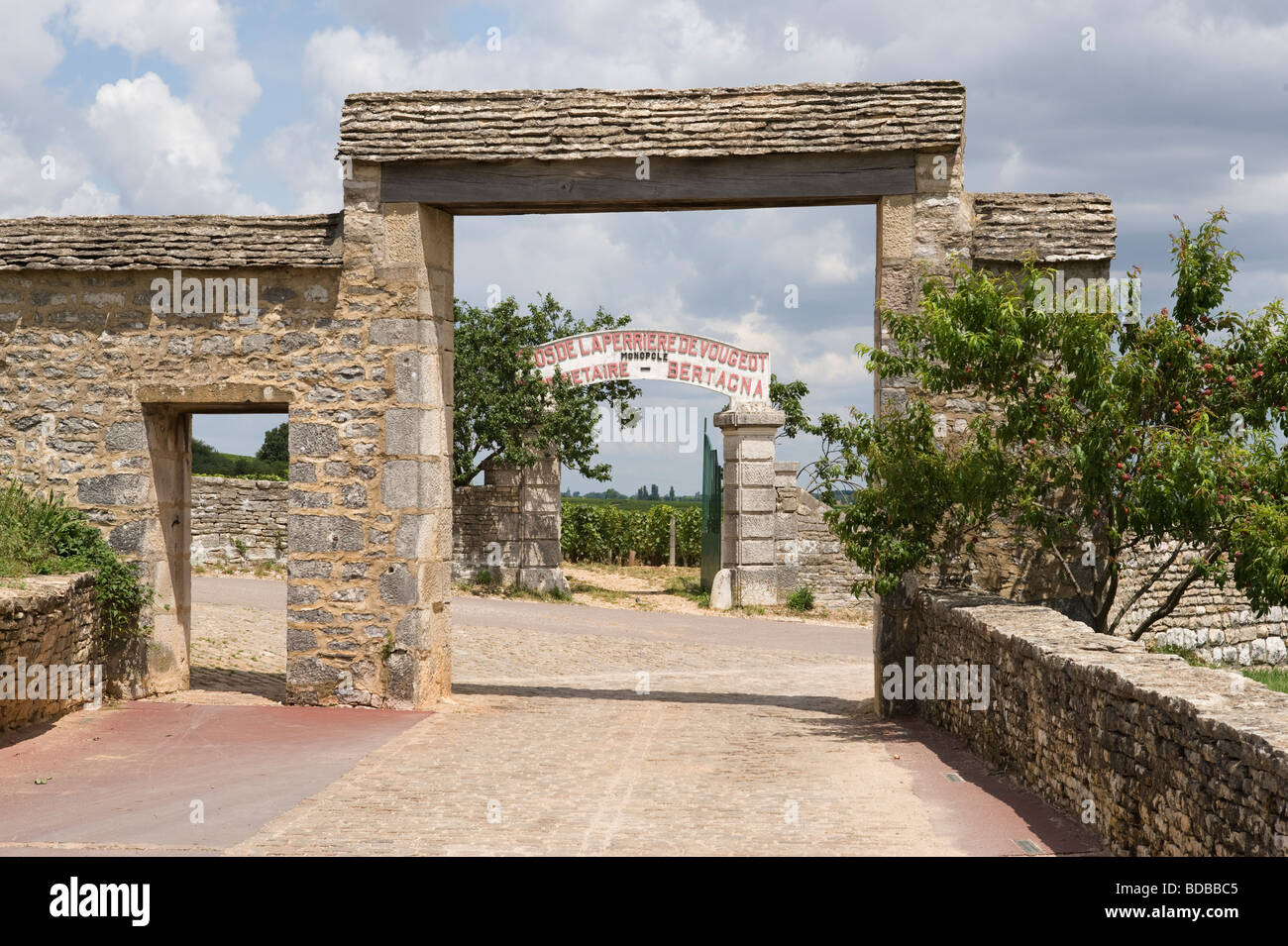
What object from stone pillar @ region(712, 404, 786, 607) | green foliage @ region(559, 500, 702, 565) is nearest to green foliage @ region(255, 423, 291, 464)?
green foliage @ region(559, 500, 702, 565)

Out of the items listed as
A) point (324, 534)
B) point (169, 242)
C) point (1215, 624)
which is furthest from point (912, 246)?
point (1215, 624)

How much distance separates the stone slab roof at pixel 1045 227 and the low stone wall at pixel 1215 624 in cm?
470

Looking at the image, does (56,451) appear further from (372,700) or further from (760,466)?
(760,466)

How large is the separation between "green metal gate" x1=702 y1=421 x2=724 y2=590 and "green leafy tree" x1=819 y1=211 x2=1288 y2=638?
36.3 ft

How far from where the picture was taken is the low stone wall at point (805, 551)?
1970cm

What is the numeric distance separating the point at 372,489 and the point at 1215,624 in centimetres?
1008

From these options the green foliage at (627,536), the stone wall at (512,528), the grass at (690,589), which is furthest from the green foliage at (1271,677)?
the green foliage at (627,536)

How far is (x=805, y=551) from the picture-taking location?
1991cm

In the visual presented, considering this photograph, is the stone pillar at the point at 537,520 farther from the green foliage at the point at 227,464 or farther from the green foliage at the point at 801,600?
the green foliage at the point at 227,464

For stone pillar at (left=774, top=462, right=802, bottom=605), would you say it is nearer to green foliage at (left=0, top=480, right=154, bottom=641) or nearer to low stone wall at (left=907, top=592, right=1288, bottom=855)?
low stone wall at (left=907, top=592, right=1288, bottom=855)

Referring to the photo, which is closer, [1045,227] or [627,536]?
[1045,227]

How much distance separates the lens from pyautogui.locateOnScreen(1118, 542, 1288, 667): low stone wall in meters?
13.5

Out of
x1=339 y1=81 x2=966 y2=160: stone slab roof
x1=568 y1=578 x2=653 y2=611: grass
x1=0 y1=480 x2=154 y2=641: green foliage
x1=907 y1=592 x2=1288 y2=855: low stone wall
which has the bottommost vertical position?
x1=568 y1=578 x2=653 y2=611: grass

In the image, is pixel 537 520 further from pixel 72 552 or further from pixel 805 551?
pixel 72 552
